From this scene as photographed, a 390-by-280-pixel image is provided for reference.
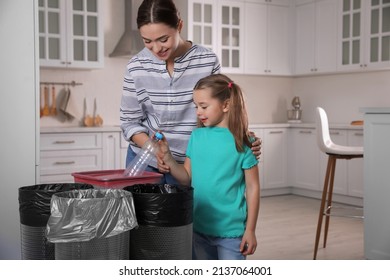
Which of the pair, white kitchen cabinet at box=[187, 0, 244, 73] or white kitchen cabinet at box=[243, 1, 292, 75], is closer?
white kitchen cabinet at box=[187, 0, 244, 73]

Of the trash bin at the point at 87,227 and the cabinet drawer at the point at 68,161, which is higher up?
the trash bin at the point at 87,227

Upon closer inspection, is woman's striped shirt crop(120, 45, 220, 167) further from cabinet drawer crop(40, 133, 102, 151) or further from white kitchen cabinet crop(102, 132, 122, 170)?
white kitchen cabinet crop(102, 132, 122, 170)

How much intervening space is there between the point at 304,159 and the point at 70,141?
2.72 meters

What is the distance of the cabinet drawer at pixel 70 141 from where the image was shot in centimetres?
485

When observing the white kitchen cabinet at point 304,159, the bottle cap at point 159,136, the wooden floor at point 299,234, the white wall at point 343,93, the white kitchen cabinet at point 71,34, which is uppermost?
the white kitchen cabinet at point 71,34

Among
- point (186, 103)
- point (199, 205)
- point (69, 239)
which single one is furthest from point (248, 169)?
point (69, 239)

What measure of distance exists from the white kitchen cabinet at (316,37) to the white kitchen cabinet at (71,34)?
8.24 ft

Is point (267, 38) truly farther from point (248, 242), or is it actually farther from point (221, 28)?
point (248, 242)

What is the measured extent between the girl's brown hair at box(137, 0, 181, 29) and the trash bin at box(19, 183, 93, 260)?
Result: 0.70 m

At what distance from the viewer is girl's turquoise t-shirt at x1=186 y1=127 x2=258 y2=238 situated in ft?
5.96

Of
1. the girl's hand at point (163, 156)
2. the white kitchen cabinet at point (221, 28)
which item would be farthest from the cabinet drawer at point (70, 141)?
the girl's hand at point (163, 156)

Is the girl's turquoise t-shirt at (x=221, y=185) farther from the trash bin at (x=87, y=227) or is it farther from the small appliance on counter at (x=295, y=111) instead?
the small appliance on counter at (x=295, y=111)

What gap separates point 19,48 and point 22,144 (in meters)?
0.34

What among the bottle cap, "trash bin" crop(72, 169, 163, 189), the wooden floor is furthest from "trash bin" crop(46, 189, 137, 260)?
the wooden floor
